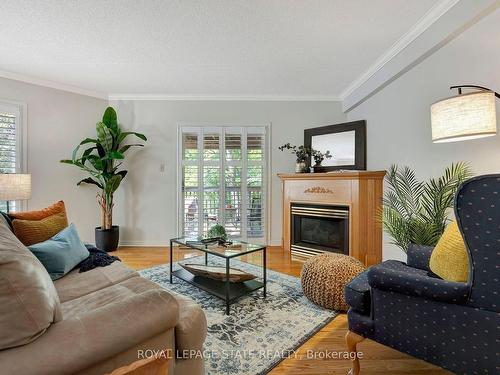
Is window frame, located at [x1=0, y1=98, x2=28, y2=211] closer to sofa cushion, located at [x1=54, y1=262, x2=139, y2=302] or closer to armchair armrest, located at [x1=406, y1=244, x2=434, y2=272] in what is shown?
sofa cushion, located at [x1=54, y1=262, x2=139, y2=302]

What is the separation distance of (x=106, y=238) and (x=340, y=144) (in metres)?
3.74

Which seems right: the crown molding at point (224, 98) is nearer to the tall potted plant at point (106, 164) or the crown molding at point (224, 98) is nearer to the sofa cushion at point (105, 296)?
the tall potted plant at point (106, 164)

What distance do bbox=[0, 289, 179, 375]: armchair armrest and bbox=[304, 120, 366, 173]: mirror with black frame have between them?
10.2ft

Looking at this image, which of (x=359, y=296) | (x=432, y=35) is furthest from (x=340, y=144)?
(x=359, y=296)

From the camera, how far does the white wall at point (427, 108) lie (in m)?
1.90

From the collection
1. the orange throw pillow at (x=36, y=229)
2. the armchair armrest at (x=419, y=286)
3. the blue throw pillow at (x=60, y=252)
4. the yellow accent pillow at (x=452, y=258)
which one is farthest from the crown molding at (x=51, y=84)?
the yellow accent pillow at (x=452, y=258)

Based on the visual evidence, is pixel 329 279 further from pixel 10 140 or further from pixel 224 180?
pixel 10 140

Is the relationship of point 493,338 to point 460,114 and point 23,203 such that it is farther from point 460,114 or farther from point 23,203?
point 23,203

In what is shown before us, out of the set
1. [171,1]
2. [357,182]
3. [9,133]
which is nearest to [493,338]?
[357,182]

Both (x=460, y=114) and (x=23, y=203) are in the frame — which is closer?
(x=460, y=114)

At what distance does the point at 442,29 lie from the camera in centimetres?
212

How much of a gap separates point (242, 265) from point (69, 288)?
82.1 inches

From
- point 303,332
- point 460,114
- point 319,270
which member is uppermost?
point 460,114

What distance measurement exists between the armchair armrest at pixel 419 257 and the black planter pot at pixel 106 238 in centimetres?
→ 379
